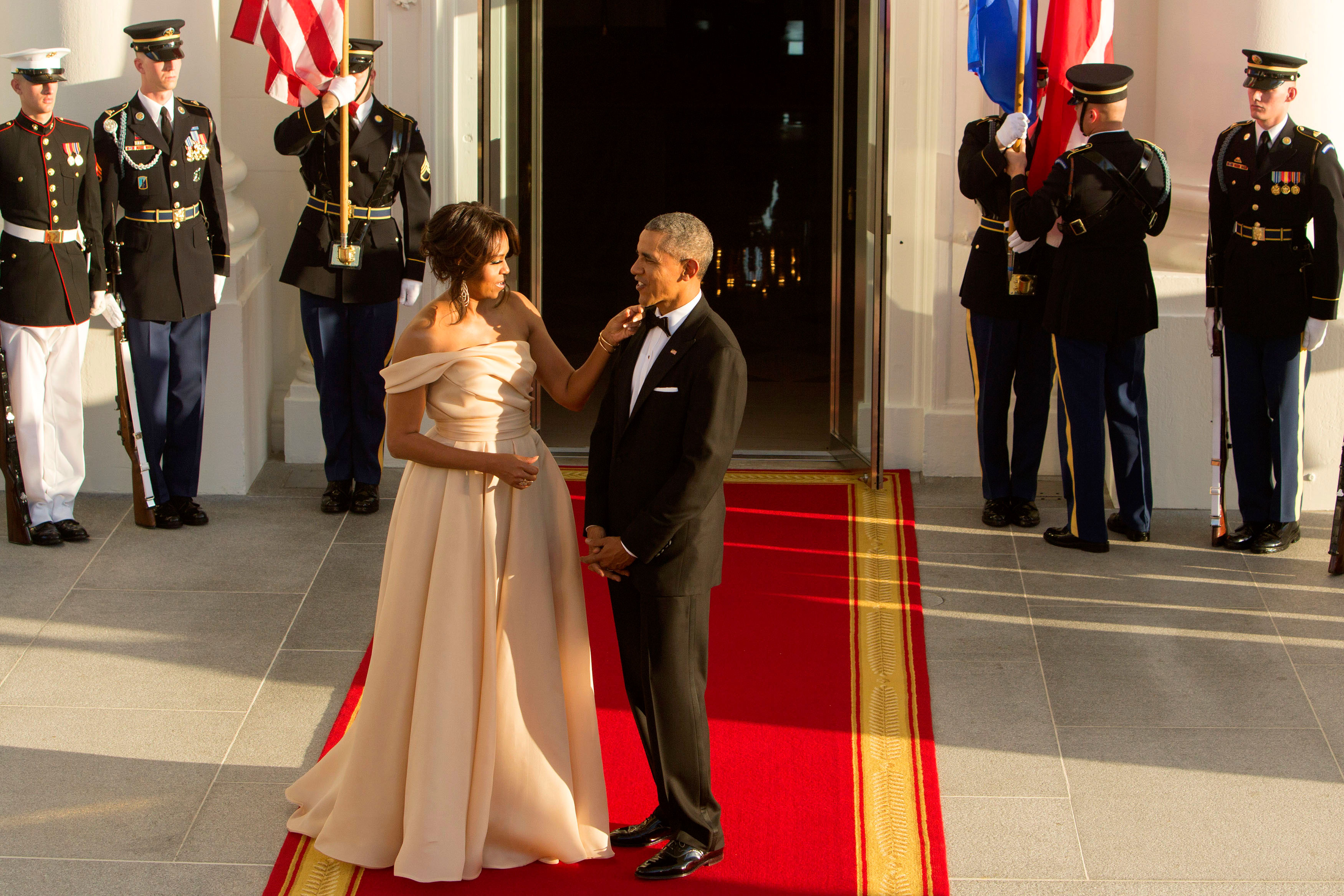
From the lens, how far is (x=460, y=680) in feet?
11.5

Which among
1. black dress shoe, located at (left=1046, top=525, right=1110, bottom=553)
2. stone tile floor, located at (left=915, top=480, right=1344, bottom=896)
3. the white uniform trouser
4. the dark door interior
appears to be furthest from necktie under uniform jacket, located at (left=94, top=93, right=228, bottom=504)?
black dress shoe, located at (left=1046, top=525, right=1110, bottom=553)

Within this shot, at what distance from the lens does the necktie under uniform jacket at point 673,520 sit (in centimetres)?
330

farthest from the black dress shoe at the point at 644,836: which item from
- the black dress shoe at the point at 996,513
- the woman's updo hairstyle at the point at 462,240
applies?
the black dress shoe at the point at 996,513

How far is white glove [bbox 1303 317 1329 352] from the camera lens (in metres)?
5.69

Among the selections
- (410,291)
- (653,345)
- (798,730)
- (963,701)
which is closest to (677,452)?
(653,345)

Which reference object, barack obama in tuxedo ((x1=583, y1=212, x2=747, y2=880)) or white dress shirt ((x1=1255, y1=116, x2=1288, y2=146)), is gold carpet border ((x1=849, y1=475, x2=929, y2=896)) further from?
white dress shirt ((x1=1255, y1=116, x2=1288, y2=146))

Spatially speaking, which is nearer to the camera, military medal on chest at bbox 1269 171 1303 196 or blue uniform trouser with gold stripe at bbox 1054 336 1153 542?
military medal on chest at bbox 1269 171 1303 196

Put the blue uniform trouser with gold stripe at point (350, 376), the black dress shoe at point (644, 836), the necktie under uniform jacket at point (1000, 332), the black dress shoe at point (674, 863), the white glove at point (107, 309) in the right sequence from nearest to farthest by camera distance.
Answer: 1. the black dress shoe at point (674, 863)
2. the black dress shoe at point (644, 836)
3. the white glove at point (107, 309)
4. the necktie under uniform jacket at point (1000, 332)
5. the blue uniform trouser with gold stripe at point (350, 376)

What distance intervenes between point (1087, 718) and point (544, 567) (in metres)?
1.89

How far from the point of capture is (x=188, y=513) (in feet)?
20.6

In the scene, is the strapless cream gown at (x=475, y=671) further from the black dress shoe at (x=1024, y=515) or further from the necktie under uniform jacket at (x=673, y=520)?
the black dress shoe at (x=1024, y=515)

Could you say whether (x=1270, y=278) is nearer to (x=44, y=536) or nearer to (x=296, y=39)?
(x=296, y=39)

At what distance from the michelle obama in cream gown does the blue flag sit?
318 centimetres

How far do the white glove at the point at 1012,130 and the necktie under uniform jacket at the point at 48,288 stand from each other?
11.9 ft
